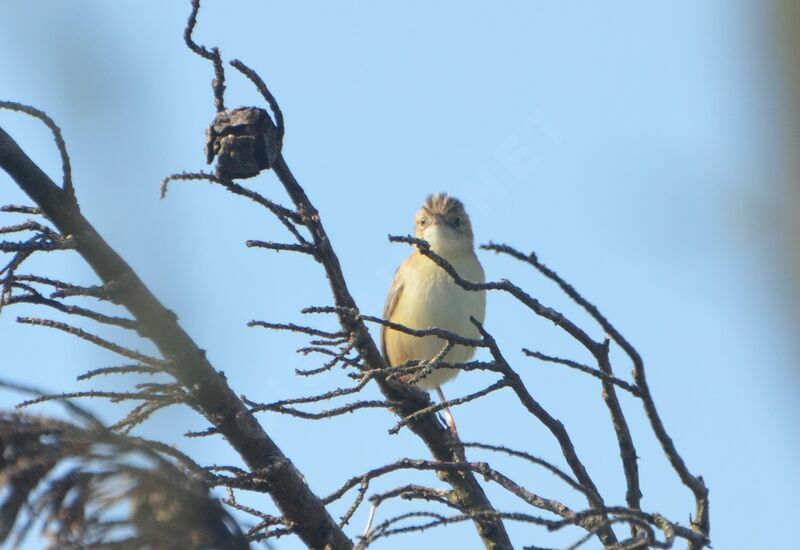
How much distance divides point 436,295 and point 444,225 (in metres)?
1.01

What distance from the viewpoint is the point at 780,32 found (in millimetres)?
1871

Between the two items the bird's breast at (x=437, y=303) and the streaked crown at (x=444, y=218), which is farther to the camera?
the streaked crown at (x=444, y=218)

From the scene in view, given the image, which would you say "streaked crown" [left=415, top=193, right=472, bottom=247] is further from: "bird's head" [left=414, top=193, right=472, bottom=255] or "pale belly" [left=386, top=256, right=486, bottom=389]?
"pale belly" [left=386, top=256, right=486, bottom=389]

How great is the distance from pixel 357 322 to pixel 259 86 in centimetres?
106

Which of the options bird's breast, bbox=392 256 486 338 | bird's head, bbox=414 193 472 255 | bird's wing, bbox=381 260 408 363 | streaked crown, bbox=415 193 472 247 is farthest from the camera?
streaked crown, bbox=415 193 472 247

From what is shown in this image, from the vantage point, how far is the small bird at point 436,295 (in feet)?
29.3

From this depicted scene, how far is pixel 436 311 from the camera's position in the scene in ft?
29.3

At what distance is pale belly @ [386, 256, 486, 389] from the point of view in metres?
8.90

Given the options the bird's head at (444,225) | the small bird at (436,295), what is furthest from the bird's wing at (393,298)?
the bird's head at (444,225)

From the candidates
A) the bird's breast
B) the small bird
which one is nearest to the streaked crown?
the small bird

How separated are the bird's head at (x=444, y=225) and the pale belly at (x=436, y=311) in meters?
0.20

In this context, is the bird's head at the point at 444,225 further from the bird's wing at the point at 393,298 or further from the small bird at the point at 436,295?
the bird's wing at the point at 393,298

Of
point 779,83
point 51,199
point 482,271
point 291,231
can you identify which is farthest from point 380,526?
point 482,271

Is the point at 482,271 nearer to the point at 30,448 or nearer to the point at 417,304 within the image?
the point at 417,304
